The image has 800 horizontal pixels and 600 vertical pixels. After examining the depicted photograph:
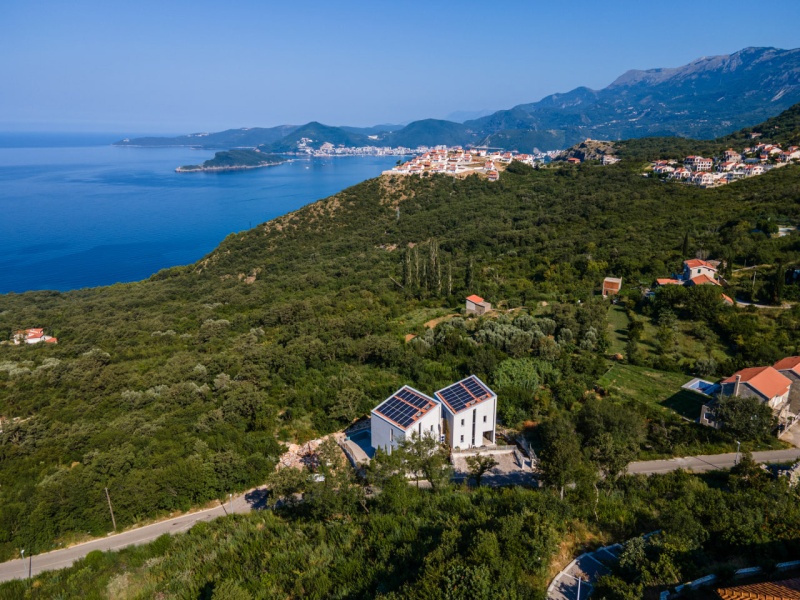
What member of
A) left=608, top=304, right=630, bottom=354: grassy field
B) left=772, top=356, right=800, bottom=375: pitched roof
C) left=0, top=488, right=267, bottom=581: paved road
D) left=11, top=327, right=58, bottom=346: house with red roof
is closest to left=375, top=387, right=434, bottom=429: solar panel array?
left=0, top=488, right=267, bottom=581: paved road

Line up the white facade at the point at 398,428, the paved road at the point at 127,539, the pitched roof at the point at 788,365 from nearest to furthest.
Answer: the paved road at the point at 127,539
the white facade at the point at 398,428
the pitched roof at the point at 788,365

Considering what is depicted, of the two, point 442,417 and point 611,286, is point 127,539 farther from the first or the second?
point 611,286

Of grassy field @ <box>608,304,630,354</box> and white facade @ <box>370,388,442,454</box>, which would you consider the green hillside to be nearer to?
grassy field @ <box>608,304,630,354</box>

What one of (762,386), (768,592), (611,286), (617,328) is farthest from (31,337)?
(762,386)

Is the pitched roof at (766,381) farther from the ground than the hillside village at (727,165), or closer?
closer

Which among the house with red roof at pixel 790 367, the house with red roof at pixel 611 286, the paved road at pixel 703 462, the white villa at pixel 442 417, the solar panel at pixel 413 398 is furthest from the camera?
the house with red roof at pixel 611 286

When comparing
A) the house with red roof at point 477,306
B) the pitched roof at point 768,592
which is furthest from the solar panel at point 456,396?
the house with red roof at point 477,306

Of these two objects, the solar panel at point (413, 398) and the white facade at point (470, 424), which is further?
the white facade at point (470, 424)

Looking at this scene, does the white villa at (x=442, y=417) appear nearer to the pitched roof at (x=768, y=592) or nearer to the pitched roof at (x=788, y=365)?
the pitched roof at (x=768, y=592)
